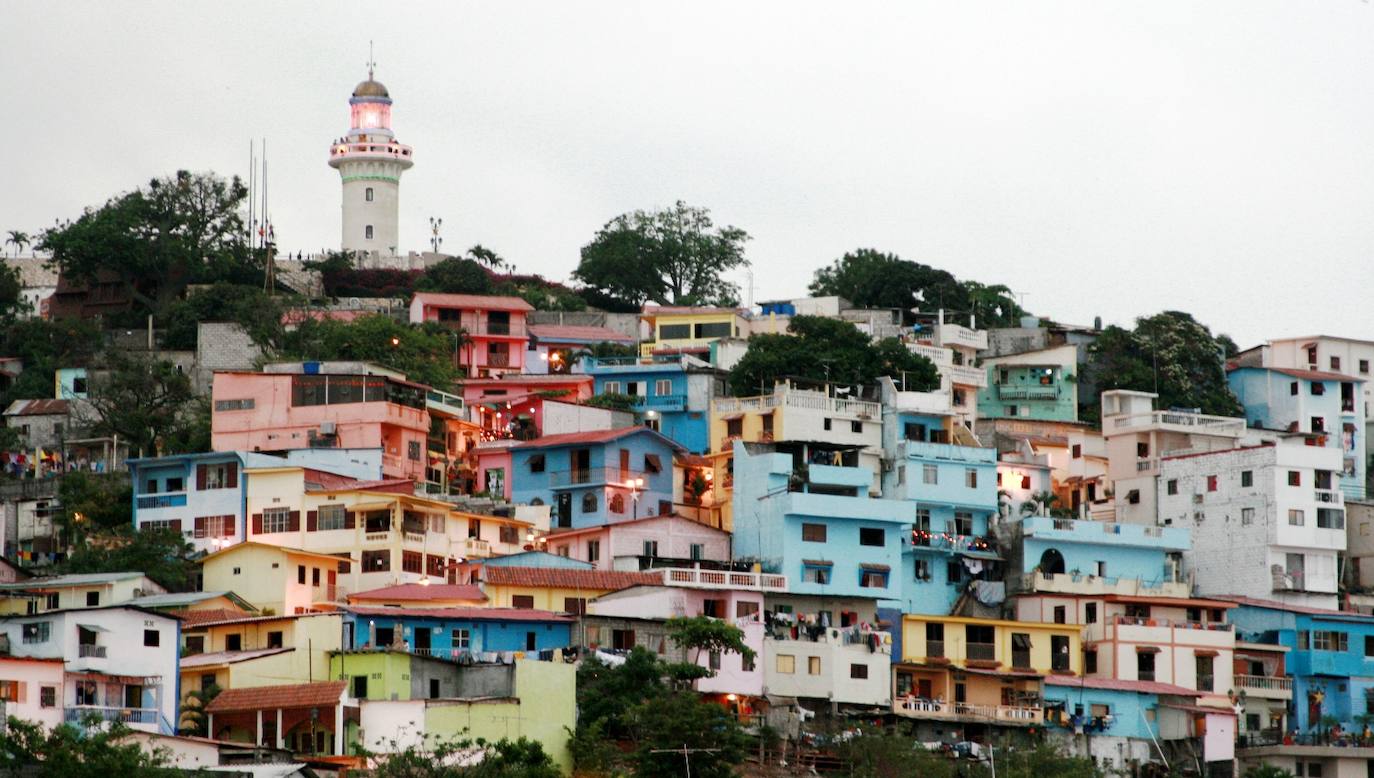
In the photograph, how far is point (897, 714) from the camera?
191 feet

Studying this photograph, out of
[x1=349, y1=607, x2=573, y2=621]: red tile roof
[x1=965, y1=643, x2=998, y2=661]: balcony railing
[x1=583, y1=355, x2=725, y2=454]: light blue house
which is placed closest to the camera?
[x1=349, y1=607, x2=573, y2=621]: red tile roof

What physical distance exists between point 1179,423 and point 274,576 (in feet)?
93.7

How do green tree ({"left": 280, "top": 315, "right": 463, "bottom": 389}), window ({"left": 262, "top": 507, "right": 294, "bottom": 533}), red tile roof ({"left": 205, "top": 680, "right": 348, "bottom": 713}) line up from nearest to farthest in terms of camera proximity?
1. red tile roof ({"left": 205, "top": 680, "right": 348, "bottom": 713})
2. window ({"left": 262, "top": 507, "right": 294, "bottom": 533})
3. green tree ({"left": 280, "top": 315, "right": 463, "bottom": 389})

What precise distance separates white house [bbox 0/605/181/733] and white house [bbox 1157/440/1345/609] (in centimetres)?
3088

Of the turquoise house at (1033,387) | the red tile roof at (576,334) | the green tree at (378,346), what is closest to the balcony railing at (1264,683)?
the turquoise house at (1033,387)

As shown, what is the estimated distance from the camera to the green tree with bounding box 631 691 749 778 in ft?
160

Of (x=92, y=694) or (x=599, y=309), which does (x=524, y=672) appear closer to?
(x=92, y=694)

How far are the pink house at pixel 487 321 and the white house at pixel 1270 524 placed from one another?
25.3m

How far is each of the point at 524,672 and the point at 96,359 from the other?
31698 millimetres

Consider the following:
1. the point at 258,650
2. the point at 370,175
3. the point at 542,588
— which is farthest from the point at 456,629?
the point at 370,175

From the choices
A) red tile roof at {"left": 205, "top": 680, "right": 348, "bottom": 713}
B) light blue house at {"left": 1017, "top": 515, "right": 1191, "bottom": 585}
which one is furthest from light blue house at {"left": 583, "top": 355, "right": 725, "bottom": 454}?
red tile roof at {"left": 205, "top": 680, "right": 348, "bottom": 713}

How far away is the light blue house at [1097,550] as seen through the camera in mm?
64500

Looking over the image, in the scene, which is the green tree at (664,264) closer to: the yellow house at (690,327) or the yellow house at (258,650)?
the yellow house at (690,327)

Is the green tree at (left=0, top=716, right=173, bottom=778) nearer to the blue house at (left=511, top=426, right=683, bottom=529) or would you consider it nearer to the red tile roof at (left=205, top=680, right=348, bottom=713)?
the red tile roof at (left=205, top=680, right=348, bottom=713)
